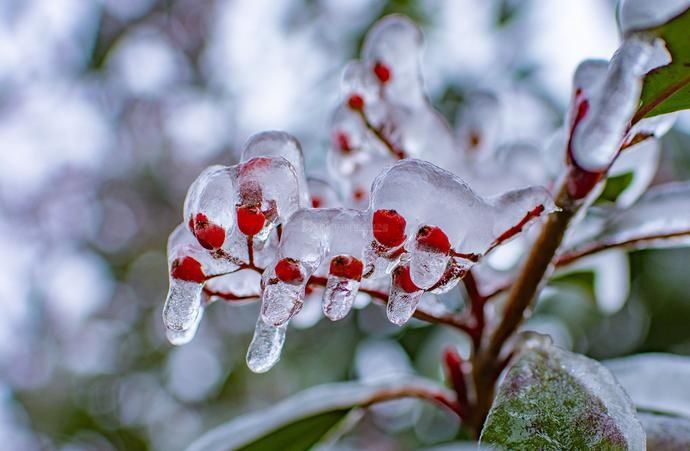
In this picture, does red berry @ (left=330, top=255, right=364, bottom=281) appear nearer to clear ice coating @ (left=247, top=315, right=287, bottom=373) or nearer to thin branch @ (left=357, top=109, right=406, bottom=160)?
clear ice coating @ (left=247, top=315, right=287, bottom=373)

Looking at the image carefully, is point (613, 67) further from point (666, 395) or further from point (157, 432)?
point (157, 432)

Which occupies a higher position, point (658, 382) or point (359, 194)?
point (359, 194)

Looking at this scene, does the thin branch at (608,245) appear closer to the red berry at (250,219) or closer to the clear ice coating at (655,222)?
the clear ice coating at (655,222)

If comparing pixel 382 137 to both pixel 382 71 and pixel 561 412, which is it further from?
pixel 561 412

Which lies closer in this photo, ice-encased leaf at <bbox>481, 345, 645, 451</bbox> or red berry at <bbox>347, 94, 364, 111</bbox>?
ice-encased leaf at <bbox>481, 345, 645, 451</bbox>

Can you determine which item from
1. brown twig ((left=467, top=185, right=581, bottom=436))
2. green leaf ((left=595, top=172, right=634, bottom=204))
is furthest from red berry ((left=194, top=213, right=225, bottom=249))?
green leaf ((left=595, top=172, right=634, bottom=204))

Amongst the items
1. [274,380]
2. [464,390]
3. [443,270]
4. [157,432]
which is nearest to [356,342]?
[274,380]

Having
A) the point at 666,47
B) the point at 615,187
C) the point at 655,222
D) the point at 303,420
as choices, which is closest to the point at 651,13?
the point at 666,47
